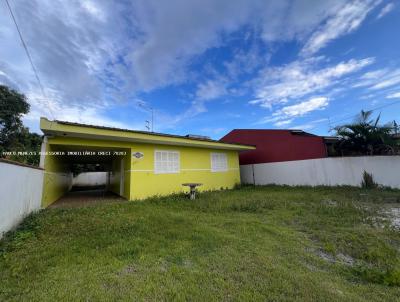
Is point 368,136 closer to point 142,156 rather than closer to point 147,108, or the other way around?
point 142,156

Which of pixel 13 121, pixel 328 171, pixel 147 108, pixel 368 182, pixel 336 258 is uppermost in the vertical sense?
pixel 13 121

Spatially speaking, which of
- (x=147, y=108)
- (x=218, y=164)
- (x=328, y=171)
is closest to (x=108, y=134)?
(x=147, y=108)

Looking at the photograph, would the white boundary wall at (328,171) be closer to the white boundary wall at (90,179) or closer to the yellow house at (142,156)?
the yellow house at (142,156)

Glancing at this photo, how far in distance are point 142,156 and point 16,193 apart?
16.3 feet

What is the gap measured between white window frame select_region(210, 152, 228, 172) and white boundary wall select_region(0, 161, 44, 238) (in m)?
8.58

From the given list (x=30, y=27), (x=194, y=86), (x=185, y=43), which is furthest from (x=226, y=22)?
(x=30, y=27)

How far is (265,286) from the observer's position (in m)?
2.36

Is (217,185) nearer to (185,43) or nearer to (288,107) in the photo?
(185,43)

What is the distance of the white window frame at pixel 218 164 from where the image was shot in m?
12.1

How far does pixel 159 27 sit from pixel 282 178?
1140cm

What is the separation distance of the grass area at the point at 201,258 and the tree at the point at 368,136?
642cm

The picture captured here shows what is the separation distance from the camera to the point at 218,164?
12461 millimetres

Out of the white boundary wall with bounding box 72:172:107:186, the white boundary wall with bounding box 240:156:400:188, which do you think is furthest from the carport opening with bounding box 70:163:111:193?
the white boundary wall with bounding box 240:156:400:188

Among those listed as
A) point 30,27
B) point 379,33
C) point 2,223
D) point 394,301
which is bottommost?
point 394,301
